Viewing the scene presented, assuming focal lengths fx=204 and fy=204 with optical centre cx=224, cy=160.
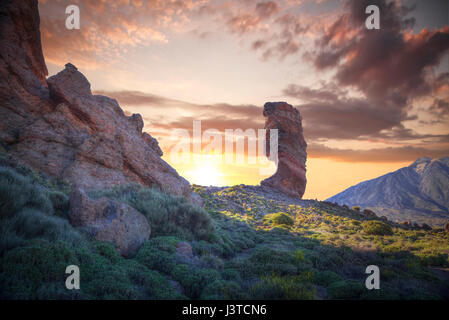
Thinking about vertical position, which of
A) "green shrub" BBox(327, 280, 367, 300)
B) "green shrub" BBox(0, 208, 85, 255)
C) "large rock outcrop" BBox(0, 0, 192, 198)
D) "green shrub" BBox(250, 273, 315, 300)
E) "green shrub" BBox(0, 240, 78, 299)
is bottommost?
"green shrub" BBox(327, 280, 367, 300)

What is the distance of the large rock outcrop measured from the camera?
1173 cm

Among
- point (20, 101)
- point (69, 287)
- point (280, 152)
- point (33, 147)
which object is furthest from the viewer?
point (280, 152)

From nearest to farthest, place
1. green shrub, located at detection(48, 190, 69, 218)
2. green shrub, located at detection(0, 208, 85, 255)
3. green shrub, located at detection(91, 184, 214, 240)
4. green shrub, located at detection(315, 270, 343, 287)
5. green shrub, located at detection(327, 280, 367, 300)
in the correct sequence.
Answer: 1. green shrub, located at detection(0, 208, 85, 255)
2. green shrub, located at detection(327, 280, 367, 300)
3. green shrub, located at detection(315, 270, 343, 287)
4. green shrub, located at detection(48, 190, 69, 218)
5. green shrub, located at detection(91, 184, 214, 240)

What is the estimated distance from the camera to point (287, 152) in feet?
125

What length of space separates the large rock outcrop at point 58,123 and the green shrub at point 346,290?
1223 centimetres

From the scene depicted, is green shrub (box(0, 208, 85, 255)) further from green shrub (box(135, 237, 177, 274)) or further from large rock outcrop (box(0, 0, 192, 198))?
large rock outcrop (box(0, 0, 192, 198))

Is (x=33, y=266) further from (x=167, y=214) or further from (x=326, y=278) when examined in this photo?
(x=326, y=278)

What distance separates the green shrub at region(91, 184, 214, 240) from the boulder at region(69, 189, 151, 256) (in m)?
1.49

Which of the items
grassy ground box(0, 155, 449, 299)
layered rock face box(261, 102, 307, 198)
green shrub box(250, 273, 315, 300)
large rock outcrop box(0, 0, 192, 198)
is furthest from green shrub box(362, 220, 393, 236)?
layered rock face box(261, 102, 307, 198)

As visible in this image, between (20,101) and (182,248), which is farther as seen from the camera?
(20,101)

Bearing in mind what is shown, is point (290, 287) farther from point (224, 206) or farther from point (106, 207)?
point (224, 206)

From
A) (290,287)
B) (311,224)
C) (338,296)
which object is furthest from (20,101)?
(311,224)
